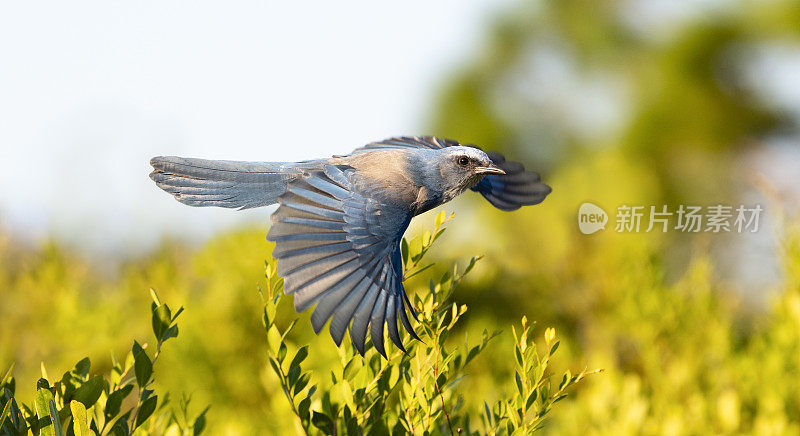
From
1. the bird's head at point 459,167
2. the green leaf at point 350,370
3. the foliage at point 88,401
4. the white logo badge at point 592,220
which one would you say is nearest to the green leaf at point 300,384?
the green leaf at point 350,370

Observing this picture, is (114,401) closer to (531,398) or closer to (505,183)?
(531,398)

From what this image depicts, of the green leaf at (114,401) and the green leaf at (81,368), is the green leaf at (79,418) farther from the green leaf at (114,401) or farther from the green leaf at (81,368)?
the green leaf at (81,368)

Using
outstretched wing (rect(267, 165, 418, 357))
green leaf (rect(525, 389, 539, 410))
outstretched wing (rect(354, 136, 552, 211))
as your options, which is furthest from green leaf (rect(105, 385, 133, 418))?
outstretched wing (rect(354, 136, 552, 211))

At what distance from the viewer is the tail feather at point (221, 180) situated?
2.07 metres

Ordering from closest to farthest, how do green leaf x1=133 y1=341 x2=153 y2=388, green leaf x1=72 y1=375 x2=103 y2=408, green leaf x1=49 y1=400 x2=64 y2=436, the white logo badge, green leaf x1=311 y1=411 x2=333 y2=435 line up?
green leaf x1=49 y1=400 x2=64 y2=436 → green leaf x1=72 y1=375 x2=103 y2=408 → green leaf x1=133 y1=341 x2=153 y2=388 → green leaf x1=311 y1=411 x2=333 y2=435 → the white logo badge

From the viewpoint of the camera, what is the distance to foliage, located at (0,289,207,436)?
149 cm

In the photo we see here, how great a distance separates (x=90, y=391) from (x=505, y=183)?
1.40 m

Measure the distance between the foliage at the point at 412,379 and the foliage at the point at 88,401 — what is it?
27 centimetres

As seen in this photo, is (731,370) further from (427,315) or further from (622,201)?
(622,201)

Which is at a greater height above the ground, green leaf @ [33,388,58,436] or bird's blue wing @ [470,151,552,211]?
green leaf @ [33,388,58,436]

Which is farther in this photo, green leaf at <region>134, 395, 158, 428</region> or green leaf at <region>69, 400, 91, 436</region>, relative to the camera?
green leaf at <region>134, 395, 158, 428</region>

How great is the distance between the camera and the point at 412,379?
1795 mm

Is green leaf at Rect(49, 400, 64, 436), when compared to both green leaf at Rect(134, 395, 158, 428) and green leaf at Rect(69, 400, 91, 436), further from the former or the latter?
green leaf at Rect(134, 395, 158, 428)

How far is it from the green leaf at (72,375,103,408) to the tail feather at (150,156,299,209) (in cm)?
59
